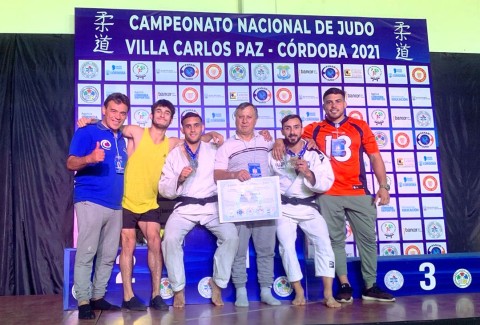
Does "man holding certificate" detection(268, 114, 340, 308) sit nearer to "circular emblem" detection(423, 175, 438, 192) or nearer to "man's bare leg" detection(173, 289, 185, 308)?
"man's bare leg" detection(173, 289, 185, 308)

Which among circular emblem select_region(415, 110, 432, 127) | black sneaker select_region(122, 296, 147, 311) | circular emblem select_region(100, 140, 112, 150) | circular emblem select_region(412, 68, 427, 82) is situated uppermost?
circular emblem select_region(412, 68, 427, 82)

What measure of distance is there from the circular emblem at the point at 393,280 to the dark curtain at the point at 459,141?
186 centimetres

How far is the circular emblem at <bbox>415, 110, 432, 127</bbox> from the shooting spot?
5.08m

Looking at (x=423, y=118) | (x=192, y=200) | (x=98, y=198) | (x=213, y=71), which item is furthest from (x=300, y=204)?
(x=423, y=118)

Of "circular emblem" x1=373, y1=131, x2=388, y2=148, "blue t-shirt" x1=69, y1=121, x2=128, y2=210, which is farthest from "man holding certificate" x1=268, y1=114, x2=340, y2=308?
"circular emblem" x1=373, y1=131, x2=388, y2=148

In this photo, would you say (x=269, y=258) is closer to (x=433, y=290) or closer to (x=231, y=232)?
(x=231, y=232)

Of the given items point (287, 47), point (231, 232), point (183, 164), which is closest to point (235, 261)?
point (231, 232)

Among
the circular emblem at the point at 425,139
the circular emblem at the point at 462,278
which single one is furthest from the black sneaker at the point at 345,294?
the circular emblem at the point at 425,139

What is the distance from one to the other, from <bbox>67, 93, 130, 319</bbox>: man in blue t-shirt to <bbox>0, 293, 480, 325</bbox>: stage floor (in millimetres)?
213

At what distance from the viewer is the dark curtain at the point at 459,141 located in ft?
17.4

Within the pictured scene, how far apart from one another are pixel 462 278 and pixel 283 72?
8.49 ft

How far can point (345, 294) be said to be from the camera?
3.38 m

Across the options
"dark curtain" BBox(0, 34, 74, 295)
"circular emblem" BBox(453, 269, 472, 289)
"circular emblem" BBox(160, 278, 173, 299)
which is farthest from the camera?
"dark curtain" BBox(0, 34, 74, 295)

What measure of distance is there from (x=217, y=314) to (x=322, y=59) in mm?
3083
